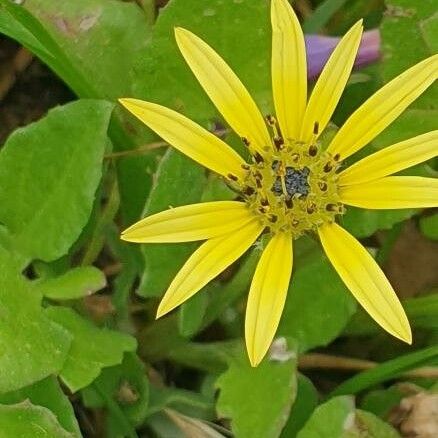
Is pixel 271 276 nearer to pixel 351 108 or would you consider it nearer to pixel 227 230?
pixel 227 230

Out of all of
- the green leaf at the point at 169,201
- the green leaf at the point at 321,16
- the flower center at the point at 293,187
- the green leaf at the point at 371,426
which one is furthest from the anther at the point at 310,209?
the green leaf at the point at 321,16

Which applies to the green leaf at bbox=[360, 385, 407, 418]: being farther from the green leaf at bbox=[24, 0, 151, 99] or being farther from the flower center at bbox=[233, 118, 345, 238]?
the green leaf at bbox=[24, 0, 151, 99]

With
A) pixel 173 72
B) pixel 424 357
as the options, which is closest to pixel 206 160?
pixel 173 72

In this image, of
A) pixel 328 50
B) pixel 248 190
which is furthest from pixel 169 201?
pixel 328 50

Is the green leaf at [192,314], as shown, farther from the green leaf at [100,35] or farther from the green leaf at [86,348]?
the green leaf at [100,35]

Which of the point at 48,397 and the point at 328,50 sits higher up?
the point at 328,50

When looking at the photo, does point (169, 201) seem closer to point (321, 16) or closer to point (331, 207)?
point (331, 207)

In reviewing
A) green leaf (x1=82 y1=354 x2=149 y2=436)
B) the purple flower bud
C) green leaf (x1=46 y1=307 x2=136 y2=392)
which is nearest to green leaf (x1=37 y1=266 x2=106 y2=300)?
green leaf (x1=46 y1=307 x2=136 y2=392)
